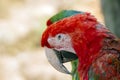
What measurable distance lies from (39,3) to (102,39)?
4330 mm

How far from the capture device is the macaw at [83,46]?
1.48 metres

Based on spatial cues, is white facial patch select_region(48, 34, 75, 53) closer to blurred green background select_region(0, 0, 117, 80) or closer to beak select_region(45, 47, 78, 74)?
beak select_region(45, 47, 78, 74)

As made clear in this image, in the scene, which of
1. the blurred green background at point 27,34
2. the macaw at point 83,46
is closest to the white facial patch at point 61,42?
the macaw at point 83,46

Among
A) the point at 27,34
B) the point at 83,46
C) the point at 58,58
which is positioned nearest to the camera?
the point at 83,46

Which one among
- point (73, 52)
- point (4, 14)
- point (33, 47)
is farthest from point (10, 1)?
point (73, 52)

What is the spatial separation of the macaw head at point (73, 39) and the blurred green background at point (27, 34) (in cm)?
305

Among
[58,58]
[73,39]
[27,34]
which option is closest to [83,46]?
[73,39]

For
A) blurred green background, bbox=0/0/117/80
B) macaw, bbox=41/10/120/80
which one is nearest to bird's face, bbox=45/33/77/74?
macaw, bbox=41/10/120/80

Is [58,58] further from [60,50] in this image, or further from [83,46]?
[83,46]

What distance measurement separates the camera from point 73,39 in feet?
5.19

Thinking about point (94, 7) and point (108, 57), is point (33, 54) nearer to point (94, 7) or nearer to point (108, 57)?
point (94, 7)

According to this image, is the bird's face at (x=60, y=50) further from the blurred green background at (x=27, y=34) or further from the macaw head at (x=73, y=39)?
the blurred green background at (x=27, y=34)

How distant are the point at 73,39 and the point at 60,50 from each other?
88 mm

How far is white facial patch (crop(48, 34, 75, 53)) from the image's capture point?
5.26ft
